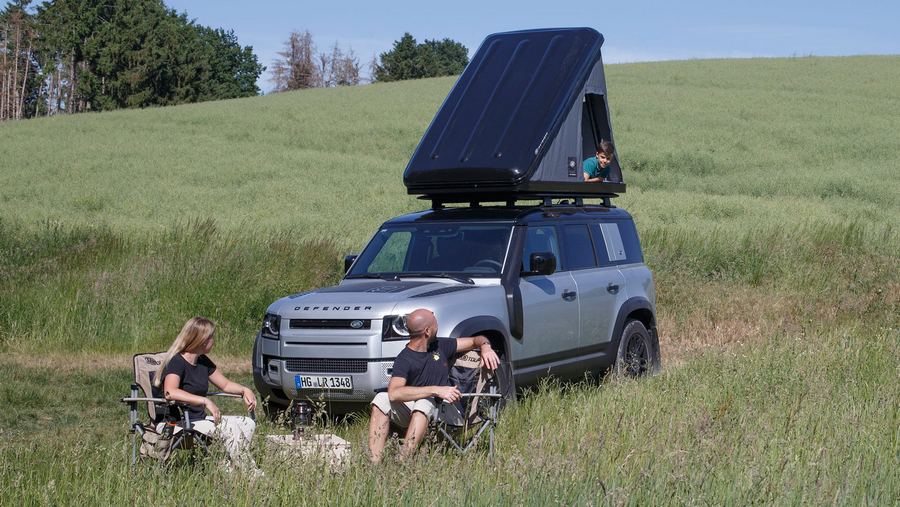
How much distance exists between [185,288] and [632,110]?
3251cm

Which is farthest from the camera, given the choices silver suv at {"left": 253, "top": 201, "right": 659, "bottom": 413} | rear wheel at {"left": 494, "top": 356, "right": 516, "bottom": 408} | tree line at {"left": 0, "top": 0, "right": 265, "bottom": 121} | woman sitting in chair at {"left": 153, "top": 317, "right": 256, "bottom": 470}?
tree line at {"left": 0, "top": 0, "right": 265, "bottom": 121}

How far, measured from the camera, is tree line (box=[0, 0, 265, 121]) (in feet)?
295

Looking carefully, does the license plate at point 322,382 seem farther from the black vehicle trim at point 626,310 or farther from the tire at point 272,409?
the black vehicle trim at point 626,310

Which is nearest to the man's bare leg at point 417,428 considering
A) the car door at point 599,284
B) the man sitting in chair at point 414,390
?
the man sitting in chair at point 414,390

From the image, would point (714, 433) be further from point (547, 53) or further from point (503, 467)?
point (547, 53)

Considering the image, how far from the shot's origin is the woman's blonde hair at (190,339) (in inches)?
280

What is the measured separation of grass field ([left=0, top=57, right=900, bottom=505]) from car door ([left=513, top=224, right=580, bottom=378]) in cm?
42

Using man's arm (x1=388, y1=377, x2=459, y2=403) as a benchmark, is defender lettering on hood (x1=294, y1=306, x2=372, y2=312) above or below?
above

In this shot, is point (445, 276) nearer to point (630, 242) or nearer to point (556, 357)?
point (556, 357)

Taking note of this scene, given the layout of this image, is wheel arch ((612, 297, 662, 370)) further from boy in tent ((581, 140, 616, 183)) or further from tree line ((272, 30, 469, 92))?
tree line ((272, 30, 469, 92))

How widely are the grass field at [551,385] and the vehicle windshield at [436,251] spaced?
4.53ft

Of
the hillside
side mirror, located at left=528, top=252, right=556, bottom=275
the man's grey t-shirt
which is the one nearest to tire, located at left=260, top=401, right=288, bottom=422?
the man's grey t-shirt

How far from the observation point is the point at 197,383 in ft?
23.6

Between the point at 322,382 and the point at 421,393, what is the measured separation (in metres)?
1.45
